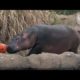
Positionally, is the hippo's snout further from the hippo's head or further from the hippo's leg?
the hippo's leg

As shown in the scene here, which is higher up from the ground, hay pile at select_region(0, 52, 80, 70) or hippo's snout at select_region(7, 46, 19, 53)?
hippo's snout at select_region(7, 46, 19, 53)

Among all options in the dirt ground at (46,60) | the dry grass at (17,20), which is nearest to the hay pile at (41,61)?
the dirt ground at (46,60)

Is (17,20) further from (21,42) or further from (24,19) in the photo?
(21,42)

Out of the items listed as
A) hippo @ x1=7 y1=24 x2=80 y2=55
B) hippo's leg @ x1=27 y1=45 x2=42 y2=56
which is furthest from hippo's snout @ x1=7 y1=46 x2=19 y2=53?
hippo's leg @ x1=27 y1=45 x2=42 y2=56

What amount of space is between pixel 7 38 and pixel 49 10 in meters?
0.43

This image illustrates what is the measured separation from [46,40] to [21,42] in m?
0.21

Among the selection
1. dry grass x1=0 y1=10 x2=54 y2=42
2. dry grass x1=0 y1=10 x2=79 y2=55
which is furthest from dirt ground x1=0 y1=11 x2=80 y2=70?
dry grass x1=0 y1=10 x2=54 y2=42

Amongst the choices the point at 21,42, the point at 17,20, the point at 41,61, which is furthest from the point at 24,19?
the point at 41,61

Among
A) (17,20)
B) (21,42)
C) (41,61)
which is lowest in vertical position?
(41,61)

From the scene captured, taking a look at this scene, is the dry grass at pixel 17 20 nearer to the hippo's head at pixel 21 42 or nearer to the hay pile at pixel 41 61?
the hippo's head at pixel 21 42

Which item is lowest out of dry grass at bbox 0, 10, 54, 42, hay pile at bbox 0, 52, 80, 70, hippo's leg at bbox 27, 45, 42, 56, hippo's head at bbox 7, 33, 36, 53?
hay pile at bbox 0, 52, 80, 70

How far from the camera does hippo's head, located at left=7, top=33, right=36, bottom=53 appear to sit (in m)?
2.50

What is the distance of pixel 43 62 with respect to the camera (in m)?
2.49

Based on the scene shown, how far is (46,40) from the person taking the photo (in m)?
2.54
